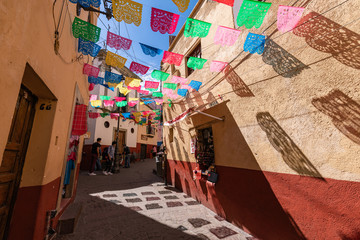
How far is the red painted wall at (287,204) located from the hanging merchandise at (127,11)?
4.22 m

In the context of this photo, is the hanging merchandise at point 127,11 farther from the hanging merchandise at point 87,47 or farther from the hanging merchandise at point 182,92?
the hanging merchandise at point 182,92

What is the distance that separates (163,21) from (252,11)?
6.15ft

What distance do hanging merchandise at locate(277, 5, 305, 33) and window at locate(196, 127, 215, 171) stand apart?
339 cm

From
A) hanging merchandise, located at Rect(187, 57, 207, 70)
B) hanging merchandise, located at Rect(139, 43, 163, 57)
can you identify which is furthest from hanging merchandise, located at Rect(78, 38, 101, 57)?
hanging merchandise, located at Rect(187, 57, 207, 70)

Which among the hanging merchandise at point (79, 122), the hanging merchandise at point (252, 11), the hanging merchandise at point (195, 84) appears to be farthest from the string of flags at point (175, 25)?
the hanging merchandise at point (79, 122)

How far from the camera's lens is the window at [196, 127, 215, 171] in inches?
Result: 211

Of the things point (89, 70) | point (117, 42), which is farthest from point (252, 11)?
point (89, 70)

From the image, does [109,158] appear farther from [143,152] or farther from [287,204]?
[143,152]

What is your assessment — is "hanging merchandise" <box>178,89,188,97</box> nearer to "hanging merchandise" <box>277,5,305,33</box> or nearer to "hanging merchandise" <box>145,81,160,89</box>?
"hanging merchandise" <box>145,81,160,89</box>

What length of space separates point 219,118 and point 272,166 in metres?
1.90

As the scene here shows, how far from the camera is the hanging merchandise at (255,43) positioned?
3584mm

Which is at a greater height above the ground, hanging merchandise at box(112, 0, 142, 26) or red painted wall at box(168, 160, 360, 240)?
hanging merchandise at box(112, 0, 142, 26)

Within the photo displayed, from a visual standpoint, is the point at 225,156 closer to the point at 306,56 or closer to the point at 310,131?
the point at 310,131

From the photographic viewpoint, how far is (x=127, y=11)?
3.24 m
